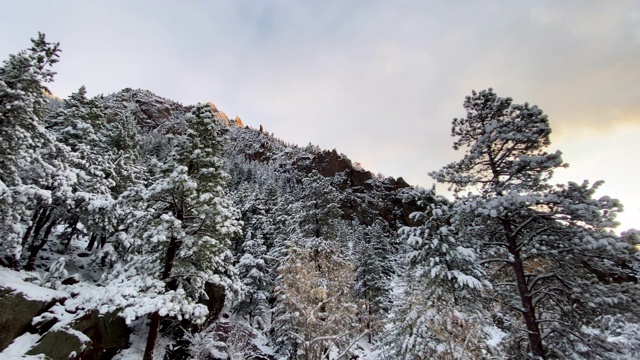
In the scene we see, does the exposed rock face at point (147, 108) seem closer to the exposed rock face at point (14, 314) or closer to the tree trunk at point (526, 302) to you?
the exposed rock face at point (14, 314)

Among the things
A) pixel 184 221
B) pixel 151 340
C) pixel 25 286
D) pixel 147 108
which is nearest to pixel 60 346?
pixel 25 286

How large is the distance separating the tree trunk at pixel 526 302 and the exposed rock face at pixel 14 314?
19.5 metres

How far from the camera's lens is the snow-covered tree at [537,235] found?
354 inches

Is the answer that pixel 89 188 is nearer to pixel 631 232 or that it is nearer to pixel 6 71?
pixel 6 71

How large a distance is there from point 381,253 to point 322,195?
21.3 metres

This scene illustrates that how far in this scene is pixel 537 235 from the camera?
34.7 ft

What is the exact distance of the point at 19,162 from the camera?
45.9ft

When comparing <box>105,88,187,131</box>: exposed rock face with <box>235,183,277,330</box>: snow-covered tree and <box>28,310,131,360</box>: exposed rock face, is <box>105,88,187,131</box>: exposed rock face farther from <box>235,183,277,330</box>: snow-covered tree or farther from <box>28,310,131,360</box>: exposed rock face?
<box>28,310,131,360</box>: exposed rock face

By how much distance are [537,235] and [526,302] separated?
88.6 inches

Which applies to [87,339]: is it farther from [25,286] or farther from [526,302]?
[526,302]

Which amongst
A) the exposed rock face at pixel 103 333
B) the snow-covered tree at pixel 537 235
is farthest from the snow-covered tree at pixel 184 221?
the snow-covered tree at pixel 537 235

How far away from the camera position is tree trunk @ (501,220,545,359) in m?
9.84

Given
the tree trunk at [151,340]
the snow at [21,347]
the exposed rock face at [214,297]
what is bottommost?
the snow at [21,347]

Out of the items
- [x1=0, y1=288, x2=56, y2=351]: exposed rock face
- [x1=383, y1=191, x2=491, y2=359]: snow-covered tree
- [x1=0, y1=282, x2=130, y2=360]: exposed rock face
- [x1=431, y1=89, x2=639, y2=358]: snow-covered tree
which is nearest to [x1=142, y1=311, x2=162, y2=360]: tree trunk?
[x1=0, y1=282, x2=130, y2=360]: exposed rock face
